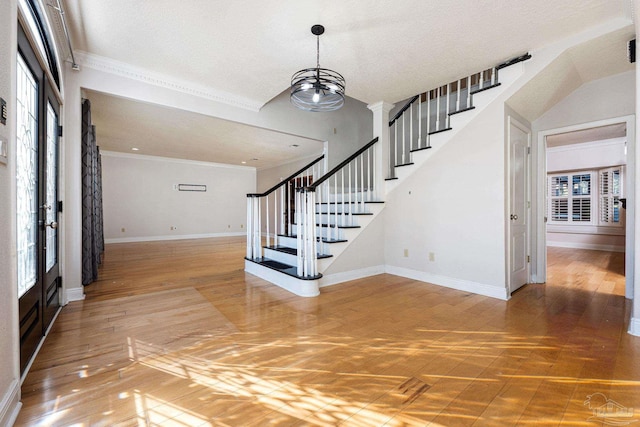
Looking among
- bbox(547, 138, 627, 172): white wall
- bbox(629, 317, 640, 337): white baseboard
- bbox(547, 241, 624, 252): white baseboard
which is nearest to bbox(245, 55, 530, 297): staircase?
bbox(629, 317, 640, 337): white baseboard

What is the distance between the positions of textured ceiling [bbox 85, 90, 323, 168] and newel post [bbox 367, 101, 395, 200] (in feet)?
5.68

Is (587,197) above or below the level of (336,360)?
above

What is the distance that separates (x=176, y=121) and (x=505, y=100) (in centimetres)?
477

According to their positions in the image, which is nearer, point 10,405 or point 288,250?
point 10,405

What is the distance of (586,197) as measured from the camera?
6.83 m

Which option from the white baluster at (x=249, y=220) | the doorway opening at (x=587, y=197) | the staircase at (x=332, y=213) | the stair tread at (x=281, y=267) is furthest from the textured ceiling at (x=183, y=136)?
the doorway opening at (x=587, y=197)

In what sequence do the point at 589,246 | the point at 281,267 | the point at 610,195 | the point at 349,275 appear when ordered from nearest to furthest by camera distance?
the point at 281,267 → the point at 349,275 → the point at 610,195 → the point at 589,246

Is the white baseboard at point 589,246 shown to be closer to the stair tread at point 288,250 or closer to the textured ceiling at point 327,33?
the textured ceiling at point 327,33

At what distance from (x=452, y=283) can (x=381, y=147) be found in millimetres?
2216

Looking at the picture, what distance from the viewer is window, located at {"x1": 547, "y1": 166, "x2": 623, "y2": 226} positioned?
641 centimetres

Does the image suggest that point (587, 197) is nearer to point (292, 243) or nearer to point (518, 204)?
point (518, 204)

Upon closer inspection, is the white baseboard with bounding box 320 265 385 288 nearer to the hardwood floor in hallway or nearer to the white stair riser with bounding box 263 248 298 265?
the hardwood floor in hallway

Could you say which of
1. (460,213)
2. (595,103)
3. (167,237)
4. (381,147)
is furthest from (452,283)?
(167,237)

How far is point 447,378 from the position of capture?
1646mm
